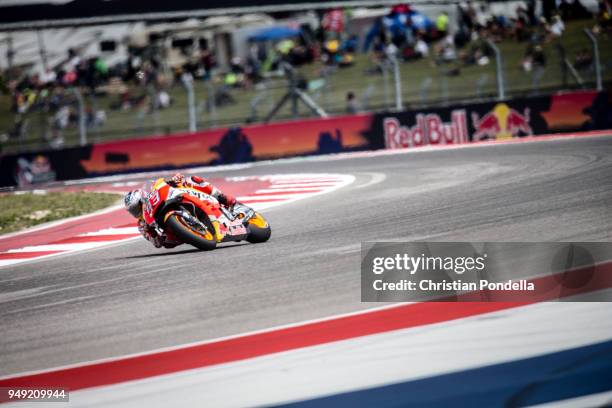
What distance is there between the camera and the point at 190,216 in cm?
838

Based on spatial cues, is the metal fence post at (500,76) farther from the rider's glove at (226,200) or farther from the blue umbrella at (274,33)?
the rider's glove at (226,200)

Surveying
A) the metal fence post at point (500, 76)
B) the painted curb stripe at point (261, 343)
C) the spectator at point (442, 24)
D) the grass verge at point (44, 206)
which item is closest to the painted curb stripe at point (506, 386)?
the painted curb stripe at point (261, 343)

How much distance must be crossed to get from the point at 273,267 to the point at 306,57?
20707mm

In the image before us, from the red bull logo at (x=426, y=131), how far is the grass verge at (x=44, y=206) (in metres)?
8.35

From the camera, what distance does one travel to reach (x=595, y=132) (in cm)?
2069

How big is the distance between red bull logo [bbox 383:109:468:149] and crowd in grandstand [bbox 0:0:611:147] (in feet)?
4.46

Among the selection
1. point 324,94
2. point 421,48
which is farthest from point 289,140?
point 421,48

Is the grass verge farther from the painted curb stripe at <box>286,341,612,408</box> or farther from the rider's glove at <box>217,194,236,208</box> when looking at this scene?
the painted curb stripe at <box>286,341,612,408</box>

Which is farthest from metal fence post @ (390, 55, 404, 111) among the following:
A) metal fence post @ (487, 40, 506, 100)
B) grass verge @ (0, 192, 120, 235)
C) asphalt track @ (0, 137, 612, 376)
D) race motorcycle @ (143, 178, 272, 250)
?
race motorcycle @ (143, 178, 272, 250)

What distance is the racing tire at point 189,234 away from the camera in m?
8.20

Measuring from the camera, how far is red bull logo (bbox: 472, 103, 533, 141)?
862 inches

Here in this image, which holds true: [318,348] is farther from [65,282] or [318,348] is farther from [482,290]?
[65,282]

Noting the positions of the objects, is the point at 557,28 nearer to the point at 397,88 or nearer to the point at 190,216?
the point at 397,88

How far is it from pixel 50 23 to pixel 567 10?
15.1 metres
